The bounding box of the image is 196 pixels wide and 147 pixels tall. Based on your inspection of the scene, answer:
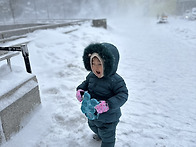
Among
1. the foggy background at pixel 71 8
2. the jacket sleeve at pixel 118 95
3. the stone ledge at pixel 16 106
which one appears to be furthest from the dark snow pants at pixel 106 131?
the foggy background at pixel 71 8

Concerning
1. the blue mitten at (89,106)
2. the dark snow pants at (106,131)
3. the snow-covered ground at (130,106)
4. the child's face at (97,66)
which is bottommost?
the snow-covered ground at (130,106)

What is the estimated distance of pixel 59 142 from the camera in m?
2.80

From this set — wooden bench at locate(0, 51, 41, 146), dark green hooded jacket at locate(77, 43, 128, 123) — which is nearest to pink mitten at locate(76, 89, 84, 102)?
dark green hooded jacket at locate(77, 43, 128, 123)

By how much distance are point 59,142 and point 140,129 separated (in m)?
1.37

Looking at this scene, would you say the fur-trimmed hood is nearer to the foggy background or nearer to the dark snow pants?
the dark snow pants

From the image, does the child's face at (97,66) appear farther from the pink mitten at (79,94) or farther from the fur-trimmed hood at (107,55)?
the pink mitten at (79,94)

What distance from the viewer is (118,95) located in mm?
2090

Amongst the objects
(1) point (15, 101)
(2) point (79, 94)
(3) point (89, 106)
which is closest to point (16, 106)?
(1) point (15, 101)

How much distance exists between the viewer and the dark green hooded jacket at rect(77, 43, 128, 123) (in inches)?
80.1

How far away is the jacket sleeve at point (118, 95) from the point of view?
2.06m

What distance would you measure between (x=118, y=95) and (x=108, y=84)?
18 cm

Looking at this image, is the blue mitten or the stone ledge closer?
the blue mitten

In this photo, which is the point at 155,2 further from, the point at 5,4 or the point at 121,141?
the point at 121,141

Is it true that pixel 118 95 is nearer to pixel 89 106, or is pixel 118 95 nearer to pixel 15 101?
pixel 89 106
